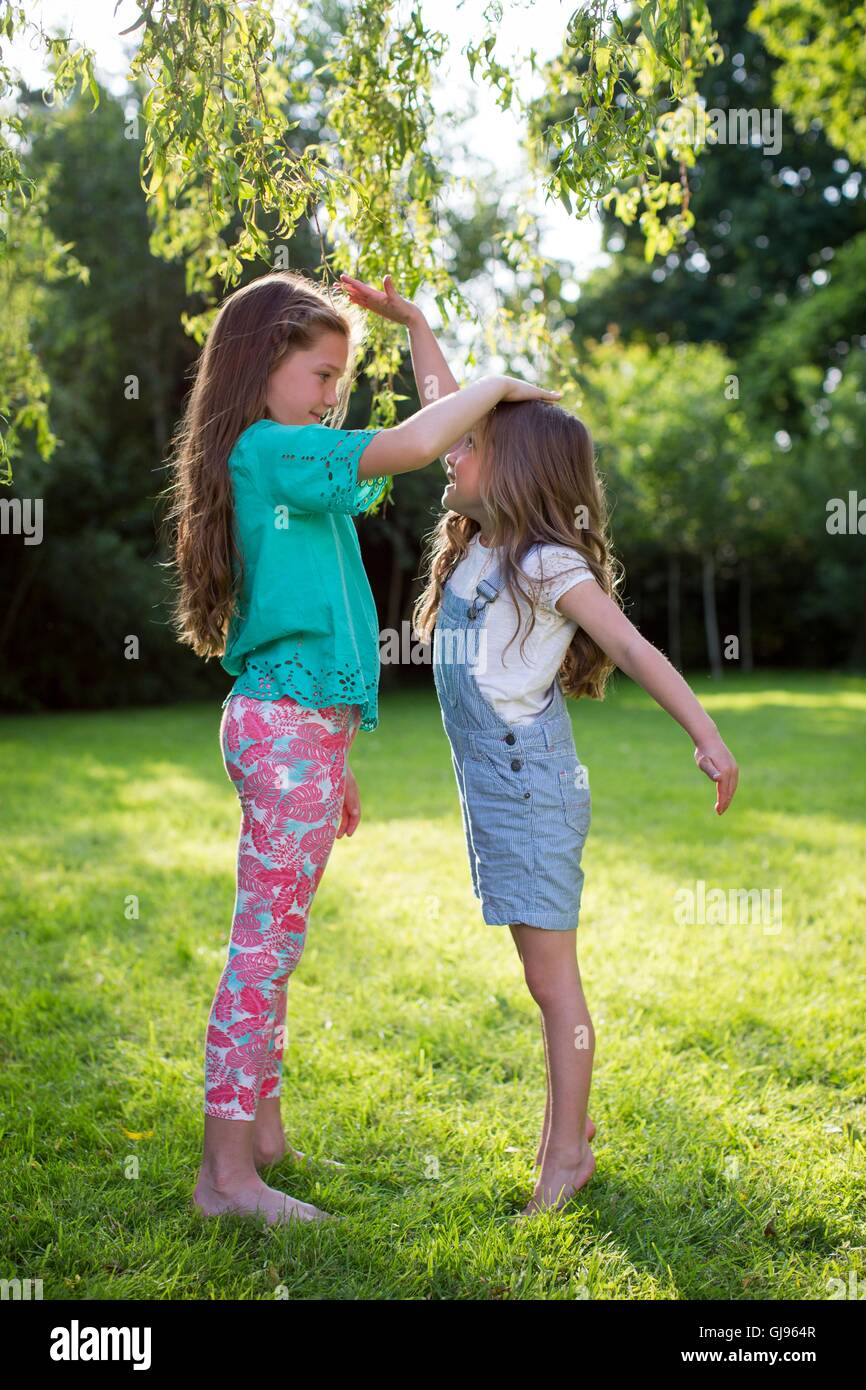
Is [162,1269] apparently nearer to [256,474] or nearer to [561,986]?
[561,986]

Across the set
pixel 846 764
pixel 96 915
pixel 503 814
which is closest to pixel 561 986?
pixel 503 814

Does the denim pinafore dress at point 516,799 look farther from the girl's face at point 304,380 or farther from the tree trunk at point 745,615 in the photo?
the tree trunk at point 745,615

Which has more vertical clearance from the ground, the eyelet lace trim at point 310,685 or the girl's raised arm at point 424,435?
the girl's raised arm at point 424,435

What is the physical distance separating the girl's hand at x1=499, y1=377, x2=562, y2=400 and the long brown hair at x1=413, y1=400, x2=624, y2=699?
0.08m

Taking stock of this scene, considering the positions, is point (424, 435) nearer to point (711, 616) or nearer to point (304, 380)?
point (304, 380)

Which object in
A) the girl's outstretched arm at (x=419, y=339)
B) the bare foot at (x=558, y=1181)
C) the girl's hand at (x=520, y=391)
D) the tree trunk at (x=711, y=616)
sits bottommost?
the bare foot at (x=558, y=1181)

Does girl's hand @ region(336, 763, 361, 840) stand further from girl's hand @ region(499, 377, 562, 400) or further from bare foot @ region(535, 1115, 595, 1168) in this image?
girl's hand @ region(499, 377, 562, 400)

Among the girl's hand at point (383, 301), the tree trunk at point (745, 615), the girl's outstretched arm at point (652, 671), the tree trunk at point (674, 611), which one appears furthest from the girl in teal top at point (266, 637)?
the tree trunk at point (745, 615)

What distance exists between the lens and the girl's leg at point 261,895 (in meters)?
2.66

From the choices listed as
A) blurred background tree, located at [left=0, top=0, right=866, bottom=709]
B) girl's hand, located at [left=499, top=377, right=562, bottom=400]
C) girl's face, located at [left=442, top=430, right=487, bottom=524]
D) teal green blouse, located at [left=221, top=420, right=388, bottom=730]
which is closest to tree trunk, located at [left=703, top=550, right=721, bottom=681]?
blurred background tree, located at [left=0, top=0, right=866, bottom=709]

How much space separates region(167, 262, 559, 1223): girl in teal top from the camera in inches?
104

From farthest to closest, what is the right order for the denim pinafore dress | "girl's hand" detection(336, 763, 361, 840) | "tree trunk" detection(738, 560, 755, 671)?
"tree trunk" detection(738, 560, 755, 671), "girl's hand" detection(336, 763, 361, 840), the denim pinafore dress

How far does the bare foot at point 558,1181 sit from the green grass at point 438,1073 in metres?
0.05
